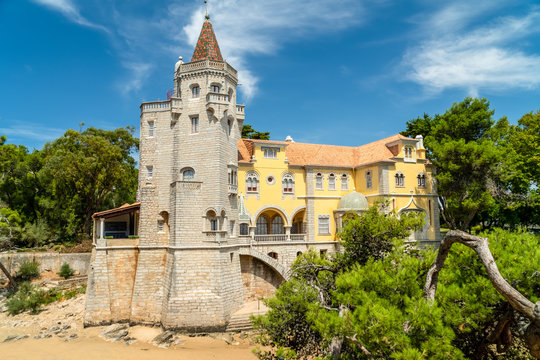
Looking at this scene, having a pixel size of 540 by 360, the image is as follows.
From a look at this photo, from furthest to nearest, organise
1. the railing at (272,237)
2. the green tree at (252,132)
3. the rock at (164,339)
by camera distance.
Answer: the green tree at (252,132), the railing at (272,237), the rock at (164,339)

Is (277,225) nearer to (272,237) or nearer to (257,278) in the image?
(272,237)

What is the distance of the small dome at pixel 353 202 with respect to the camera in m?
30.3

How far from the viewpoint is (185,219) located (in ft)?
83.5

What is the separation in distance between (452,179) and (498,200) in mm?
4968

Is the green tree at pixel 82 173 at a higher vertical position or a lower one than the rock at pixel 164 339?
higher

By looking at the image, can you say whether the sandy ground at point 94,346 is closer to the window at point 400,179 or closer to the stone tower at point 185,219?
the stone tower at point 185,219

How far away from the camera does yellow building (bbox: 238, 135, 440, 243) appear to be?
30.4 m

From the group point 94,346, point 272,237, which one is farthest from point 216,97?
point 94,346

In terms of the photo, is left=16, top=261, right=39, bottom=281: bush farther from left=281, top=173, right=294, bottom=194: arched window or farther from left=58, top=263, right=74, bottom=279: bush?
left=281, top=173, right=294, bottom=194: arched window

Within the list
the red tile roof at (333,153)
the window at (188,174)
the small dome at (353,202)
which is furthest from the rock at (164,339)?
the small dome at (353,202)

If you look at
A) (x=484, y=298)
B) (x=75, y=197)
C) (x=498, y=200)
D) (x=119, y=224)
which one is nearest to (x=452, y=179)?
(x=498, y=200)

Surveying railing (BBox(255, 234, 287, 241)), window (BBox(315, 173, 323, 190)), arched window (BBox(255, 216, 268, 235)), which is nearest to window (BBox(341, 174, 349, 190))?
window (BBox(315, 173, 323, 190))

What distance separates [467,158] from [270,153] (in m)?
16.4

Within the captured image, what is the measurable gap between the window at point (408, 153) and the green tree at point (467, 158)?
1.72m
